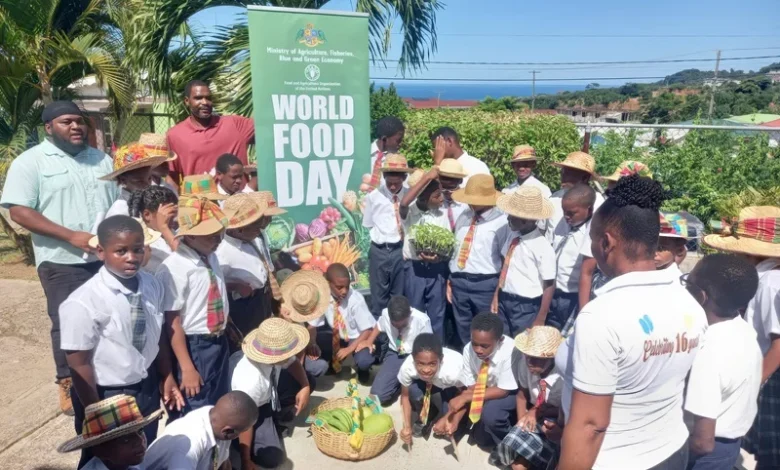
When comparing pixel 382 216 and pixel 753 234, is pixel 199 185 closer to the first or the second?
pixel 382 216

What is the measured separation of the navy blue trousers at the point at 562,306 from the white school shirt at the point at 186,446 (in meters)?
2.80

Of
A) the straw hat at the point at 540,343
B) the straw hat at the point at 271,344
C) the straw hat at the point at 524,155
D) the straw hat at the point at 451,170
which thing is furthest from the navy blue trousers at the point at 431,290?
the straw hat at the point at 271,344

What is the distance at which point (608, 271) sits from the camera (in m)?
2.22

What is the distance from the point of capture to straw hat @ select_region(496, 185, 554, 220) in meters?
4.39

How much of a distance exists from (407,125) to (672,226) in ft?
20.0

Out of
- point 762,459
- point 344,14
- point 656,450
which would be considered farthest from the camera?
point 344,14

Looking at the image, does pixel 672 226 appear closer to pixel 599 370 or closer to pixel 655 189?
pixel 655 189

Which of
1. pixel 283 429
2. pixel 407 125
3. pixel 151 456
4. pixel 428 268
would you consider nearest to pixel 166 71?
pixel 407 125

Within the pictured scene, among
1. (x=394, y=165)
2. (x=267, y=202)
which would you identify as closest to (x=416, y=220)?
(x=394, y=165)

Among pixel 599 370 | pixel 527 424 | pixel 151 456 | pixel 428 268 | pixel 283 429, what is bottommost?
pixel 283 429

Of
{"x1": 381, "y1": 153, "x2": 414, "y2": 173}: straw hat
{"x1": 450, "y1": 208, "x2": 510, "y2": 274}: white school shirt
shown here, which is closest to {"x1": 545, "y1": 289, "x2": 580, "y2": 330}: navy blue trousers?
{"x1": 450, "y1": 208, "x2": 510, "y2": 274}: white school shirt

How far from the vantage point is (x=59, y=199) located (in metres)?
3.95

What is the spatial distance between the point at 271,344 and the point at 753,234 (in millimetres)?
3112

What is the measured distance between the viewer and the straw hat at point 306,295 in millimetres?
4652
